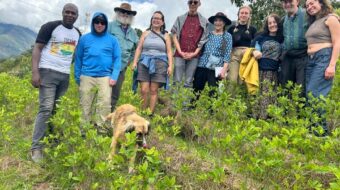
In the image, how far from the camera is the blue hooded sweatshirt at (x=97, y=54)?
16.7ft

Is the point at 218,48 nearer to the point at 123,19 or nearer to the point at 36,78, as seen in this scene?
the point at 123,19

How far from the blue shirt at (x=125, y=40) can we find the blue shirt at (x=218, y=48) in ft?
4.29

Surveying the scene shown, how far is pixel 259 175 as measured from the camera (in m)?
3.26

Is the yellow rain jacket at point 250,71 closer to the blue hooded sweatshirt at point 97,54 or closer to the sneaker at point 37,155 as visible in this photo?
the blue hooded sweatshirt at point 97,54

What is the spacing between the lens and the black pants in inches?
247

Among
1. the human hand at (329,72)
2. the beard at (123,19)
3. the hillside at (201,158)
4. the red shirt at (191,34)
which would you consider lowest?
the hillside at (201,158)

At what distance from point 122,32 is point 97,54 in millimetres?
1279

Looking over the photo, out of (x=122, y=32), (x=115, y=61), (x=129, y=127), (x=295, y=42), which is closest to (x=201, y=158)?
(x=129, y=127)

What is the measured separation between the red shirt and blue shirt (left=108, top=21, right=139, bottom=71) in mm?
860

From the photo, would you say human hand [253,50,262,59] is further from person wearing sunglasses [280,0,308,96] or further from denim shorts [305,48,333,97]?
denim shorts [305,48,333,97]

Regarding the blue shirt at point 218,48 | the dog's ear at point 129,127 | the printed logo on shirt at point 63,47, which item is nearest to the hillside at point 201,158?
the dog's ear at point 129,127

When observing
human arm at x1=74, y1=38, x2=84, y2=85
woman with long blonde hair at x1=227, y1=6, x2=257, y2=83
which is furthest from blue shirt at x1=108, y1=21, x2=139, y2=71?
woman with long blonde hair at x1=227, y1=6, x2=257, y2=83

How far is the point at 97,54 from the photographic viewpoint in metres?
5.08

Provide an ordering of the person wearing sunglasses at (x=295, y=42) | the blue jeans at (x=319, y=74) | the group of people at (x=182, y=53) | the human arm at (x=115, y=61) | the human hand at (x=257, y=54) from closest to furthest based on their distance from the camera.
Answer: the group of people at (x=182, y=53), the blue jeans at (x=319, y=74), the human arm at (x=115, y=61), the person wearing sunglasses at (x=295, y=42), the human hand at (x=257, y=54)
